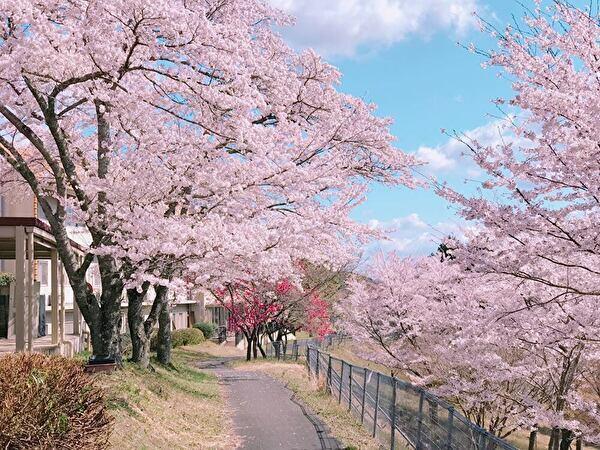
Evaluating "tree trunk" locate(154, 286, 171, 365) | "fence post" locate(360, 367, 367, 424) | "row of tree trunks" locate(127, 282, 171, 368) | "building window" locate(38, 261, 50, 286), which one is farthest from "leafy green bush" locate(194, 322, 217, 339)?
"fence post" locate(360, 367, 367, 424)

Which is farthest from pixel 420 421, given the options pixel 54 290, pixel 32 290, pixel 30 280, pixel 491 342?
pixel 54 290

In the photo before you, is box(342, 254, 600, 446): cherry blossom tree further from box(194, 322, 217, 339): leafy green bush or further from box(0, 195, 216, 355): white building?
box(194, 322, 217, 339): leafy green bush

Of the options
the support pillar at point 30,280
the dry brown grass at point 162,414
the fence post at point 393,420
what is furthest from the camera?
the support pillar at point 30,280

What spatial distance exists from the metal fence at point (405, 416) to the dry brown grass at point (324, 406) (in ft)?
0.77

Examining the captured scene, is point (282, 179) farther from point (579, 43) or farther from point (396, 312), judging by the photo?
point (396, 312)

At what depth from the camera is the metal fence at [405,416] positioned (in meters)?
8.53

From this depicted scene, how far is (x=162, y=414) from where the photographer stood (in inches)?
532

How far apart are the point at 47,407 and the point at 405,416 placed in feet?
21.3

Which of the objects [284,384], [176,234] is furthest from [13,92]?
[284,384]

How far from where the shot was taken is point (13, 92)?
45.4 feet

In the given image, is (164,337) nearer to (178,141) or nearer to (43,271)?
(43,271)

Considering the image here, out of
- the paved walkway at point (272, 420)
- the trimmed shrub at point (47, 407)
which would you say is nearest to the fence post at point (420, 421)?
the paved walkway at point (272, 420)

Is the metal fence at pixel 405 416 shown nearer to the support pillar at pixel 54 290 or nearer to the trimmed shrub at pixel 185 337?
the support pillar at pixel 54 290

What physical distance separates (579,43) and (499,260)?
2.51m
